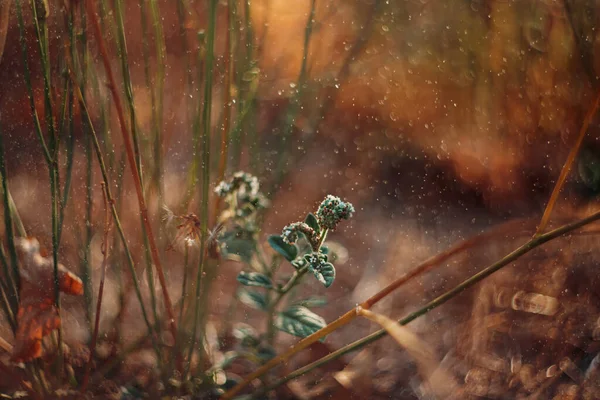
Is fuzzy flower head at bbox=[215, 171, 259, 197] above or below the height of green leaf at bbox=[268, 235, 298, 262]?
above

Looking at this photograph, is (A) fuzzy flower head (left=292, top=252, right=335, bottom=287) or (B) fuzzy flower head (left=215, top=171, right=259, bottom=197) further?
(B) fuzzy flower head (left=215, top=171, right=259, bottom=197)

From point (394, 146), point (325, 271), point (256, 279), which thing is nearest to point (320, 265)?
point (325, 271)

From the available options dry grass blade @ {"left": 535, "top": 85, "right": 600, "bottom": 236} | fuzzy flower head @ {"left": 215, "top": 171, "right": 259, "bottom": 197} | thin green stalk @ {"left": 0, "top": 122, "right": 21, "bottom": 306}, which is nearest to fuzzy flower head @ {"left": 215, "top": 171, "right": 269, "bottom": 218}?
fuzzy flower head @ {"left": 215, "top": 171, "right": 259, "bottom": 197}

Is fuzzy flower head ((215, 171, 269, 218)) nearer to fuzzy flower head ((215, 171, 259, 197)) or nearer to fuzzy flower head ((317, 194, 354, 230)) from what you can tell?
fuzzy flower head ((215, 171, 259, 197))

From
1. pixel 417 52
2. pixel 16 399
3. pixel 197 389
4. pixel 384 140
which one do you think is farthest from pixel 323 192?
pixel 16 399

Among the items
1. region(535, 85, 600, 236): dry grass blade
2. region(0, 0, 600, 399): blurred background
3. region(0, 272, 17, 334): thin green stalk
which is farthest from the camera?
region(0, 0, 600, 399): blurred background

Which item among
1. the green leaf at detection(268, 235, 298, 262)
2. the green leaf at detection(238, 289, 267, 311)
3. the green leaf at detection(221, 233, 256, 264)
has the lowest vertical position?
the green leaf at detection(238, 289, 267, 311)

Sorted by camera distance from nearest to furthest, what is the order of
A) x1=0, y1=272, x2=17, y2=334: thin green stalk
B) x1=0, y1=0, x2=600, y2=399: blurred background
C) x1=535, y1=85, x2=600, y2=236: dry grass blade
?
x1=535, y1=85, x2=600, y2=236: dry grass blade
x1=0, y1=272, x2=17, y2=334: thin green stalk
x1=0, y1=0, x2=600, y2=399: blurred background
